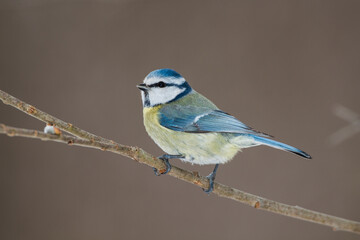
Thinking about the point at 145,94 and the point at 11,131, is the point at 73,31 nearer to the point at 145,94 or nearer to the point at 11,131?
the point at 145,94

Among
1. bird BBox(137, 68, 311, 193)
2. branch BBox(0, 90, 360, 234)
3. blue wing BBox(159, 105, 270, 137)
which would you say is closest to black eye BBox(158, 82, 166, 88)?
bird BBox(137, 68, 311, 193)

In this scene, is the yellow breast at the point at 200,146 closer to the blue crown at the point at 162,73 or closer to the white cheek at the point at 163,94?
the white cheek at the point at 163,94

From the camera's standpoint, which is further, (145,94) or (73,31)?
(73,31)

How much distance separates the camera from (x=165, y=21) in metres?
2.86

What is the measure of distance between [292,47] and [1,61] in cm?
201

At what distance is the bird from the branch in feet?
0.33

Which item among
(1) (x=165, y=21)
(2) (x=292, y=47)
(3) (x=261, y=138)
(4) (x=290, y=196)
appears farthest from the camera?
(1) (x=165, y=21)

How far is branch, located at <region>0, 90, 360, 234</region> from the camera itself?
2.83ft

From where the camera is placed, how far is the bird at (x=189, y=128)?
1.33 metres

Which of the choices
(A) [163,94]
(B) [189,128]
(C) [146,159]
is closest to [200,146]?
(B) [189,128]

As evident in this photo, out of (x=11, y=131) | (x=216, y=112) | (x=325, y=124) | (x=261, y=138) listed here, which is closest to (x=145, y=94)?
(x=216, y=112)

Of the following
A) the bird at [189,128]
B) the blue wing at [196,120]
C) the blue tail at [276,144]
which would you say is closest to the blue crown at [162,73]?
the bird at [189,128]

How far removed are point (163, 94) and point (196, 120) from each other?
5.7 inches

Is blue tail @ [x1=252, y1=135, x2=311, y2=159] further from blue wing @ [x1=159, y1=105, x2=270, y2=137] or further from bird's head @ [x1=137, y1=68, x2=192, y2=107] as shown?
bird's head @ [x1=137, y1=68, x2=192, y2=107]
